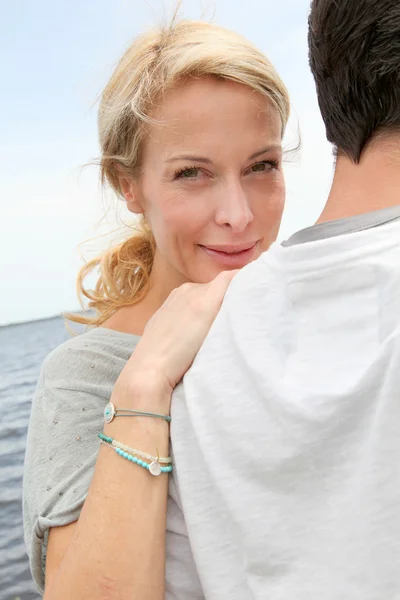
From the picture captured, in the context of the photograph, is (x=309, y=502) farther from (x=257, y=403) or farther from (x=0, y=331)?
(x=0, y=331)

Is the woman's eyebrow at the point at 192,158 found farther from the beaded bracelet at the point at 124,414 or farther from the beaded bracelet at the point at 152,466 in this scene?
the beaded bracelet at the point at 152,466

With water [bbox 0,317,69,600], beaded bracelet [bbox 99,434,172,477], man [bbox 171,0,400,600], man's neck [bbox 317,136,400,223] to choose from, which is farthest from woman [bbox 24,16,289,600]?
water [bbox 0,317,69,600]

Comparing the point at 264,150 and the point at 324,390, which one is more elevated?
the point at 264,150

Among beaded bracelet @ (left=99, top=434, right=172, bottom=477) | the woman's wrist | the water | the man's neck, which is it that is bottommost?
the water

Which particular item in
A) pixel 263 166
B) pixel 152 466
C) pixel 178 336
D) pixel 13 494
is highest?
pixel 263 166

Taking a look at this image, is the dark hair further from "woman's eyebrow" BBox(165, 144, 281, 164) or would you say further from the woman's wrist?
"woman's eyebrow" BBox(165, 144, 281, 164)

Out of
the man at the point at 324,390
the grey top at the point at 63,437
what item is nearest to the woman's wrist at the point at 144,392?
the man at the point at 324,390

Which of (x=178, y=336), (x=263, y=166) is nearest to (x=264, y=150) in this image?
(x=263, y=166)

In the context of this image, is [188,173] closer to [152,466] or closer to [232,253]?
[232,253]

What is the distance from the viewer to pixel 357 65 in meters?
1.19

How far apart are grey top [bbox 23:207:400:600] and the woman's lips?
0.40m

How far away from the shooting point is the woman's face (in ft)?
7.14

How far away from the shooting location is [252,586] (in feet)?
3.77

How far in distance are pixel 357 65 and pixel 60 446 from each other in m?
1.18
